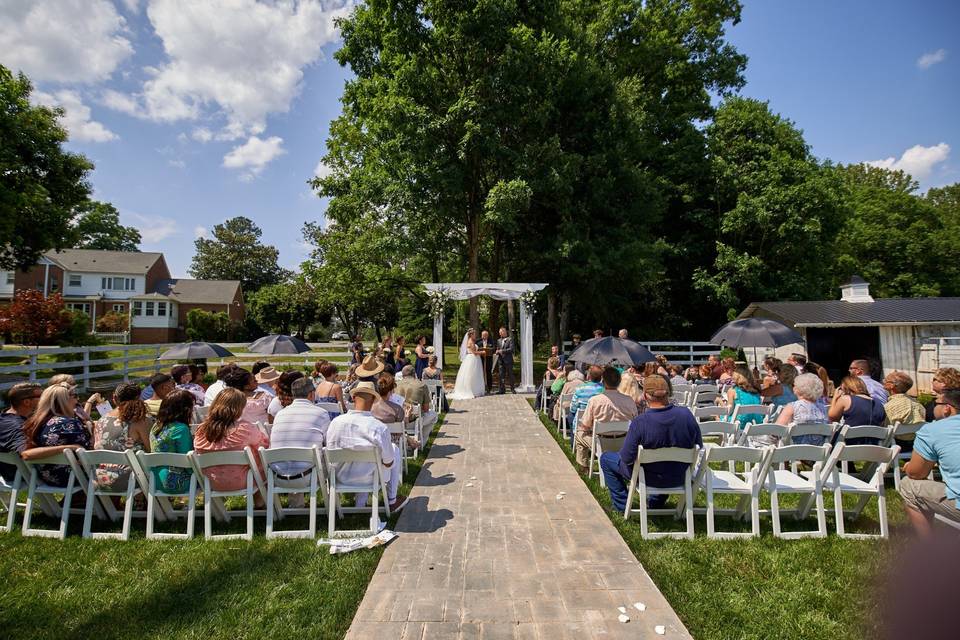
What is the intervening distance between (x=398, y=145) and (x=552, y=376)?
401 inches

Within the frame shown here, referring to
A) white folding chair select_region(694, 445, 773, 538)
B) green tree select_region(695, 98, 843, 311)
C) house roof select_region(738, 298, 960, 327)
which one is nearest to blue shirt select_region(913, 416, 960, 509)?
white folding chair select_region(694, 445, 773, 538)

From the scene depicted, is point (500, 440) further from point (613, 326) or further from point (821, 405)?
point (613, 326)

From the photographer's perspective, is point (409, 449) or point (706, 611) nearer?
point (706, 611)

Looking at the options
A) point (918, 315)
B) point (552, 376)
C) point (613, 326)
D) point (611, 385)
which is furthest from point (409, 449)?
point (613, 326)

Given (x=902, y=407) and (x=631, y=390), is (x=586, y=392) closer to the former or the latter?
(x=631, y=390)

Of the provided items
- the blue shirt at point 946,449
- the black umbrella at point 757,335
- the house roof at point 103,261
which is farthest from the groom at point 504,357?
the house roof at point 103,261

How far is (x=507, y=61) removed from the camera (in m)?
17.3

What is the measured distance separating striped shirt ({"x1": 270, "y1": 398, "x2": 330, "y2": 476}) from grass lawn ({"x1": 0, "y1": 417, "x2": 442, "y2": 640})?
672 millimetres

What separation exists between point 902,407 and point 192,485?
24.7 ft

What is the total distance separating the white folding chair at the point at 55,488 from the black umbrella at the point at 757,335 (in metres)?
10.1

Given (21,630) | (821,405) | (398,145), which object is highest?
(398,145)

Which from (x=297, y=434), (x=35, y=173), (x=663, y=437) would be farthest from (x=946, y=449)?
(x=35, y=173)

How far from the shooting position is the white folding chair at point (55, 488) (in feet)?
14.5

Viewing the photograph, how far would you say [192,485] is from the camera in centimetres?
439
